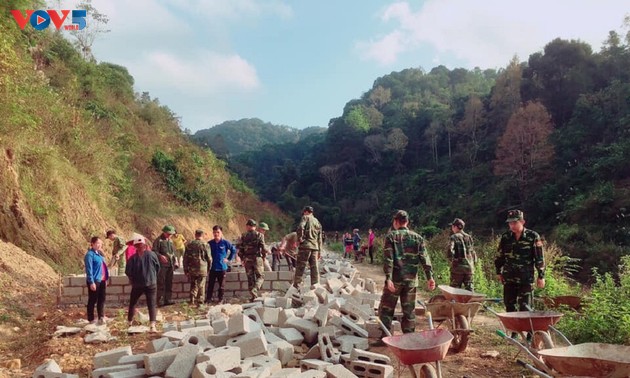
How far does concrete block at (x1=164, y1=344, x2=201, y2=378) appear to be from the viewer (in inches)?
176

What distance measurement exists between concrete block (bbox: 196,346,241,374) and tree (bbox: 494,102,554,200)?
1177 inches

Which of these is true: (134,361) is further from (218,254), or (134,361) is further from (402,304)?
(218,254)

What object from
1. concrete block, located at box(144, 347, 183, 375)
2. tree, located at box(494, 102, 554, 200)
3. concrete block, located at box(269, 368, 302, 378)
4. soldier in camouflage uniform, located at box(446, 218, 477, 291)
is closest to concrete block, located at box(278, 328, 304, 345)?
concrete block, located at box(269, 368, 302, 378)

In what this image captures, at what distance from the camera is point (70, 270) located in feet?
38.3

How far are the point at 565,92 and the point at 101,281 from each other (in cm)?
3995

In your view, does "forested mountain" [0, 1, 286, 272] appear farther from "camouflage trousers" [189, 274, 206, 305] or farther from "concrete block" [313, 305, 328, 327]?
"concrete block" [313, 305, 328, 327]

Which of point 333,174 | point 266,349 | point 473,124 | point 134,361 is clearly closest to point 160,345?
point 134,361

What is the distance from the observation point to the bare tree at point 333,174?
190 feet

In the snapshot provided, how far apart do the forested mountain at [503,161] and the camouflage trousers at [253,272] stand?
15516 mm

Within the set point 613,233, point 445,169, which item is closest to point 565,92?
point 445,169

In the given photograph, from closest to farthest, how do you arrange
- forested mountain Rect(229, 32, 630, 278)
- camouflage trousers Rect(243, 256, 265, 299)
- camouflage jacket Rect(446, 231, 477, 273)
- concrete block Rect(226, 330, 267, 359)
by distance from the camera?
concrete block Rect(226, 330, 267, 359)
camouflage jacket Rect(446, 231, 477, 273)
camouflage trousers Rect(243, 256, 265, 299)
forested mountain Rect(229, 32, 630, 278)

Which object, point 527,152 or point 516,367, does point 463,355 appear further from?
point 527,152

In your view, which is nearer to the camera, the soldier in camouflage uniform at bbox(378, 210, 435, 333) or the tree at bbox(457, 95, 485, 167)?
the soldier in camouflage uniform at bbox(378, 210, 435, 333)

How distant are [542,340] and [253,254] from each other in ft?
18.4
